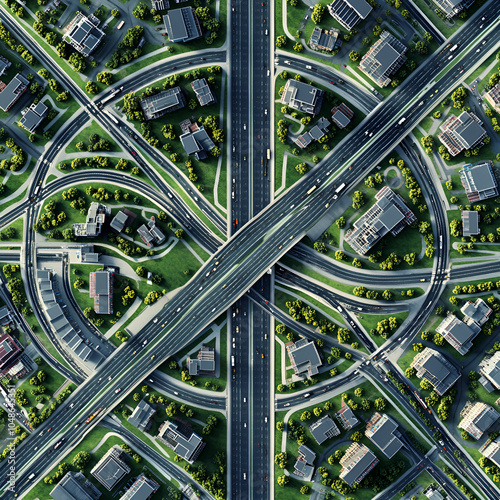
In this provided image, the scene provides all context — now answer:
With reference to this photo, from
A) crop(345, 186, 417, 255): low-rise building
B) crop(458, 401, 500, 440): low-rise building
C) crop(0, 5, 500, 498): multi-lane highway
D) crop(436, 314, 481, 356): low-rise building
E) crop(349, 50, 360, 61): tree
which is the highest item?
crop(349, 50, 360, 61): tree

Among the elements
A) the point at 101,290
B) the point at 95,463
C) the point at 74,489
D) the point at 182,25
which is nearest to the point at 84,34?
the point at 182,25

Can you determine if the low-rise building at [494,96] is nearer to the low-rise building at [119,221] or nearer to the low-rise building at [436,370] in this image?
the low-rise building at [436,370]

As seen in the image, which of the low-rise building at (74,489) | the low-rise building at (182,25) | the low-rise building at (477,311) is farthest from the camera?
the low-rise building at (477,311)

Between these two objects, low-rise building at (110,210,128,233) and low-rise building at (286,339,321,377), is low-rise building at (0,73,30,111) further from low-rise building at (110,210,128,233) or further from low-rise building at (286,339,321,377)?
low-rise building at (286,339,321,377)

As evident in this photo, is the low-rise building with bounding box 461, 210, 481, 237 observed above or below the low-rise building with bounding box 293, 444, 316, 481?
above

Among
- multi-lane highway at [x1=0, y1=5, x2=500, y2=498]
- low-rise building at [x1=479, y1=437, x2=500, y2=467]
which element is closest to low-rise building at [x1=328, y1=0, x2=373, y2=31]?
multi-lane highway at [x1=0, y1=5, x2=500, y2=498]

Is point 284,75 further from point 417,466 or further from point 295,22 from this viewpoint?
point 417,466

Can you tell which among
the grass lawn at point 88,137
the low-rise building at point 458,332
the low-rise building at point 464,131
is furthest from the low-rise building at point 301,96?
the low-rise building at point 458,332
